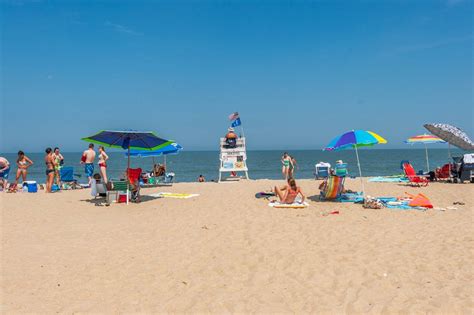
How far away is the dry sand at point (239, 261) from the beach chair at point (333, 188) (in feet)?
5.05

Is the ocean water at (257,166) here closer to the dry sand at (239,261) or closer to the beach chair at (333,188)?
the dry sand at (239,261)

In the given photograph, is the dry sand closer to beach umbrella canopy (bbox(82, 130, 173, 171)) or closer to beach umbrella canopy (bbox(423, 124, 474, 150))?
beach umbrella canopy (bbox(82, 130, 173, 171))

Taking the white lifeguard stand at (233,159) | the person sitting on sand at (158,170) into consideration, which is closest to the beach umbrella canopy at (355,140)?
the person sitting on sand at (158,170)

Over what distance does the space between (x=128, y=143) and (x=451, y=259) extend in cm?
859

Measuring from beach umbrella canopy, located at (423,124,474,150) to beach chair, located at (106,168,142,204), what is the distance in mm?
11514

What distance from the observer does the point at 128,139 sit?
34.2ft

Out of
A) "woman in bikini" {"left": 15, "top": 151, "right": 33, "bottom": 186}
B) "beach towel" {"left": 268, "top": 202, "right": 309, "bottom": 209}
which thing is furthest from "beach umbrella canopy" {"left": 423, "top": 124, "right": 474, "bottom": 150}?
"woman in bikini" {"left": 15, "top": 151, "right": 33, "bottom": 186}

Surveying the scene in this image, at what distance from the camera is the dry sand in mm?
3578

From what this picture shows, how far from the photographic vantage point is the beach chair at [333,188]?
984cm

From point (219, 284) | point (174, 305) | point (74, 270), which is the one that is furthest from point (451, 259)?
point (74, 270)

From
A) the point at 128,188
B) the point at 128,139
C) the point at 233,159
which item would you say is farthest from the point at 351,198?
the point at 233,159

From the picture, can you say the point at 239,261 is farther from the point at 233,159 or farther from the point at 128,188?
the point at 233,159

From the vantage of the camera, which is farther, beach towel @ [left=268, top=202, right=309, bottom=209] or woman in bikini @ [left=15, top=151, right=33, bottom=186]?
woman in bikini @ [left=15, top=151, right=33, bottom=186]

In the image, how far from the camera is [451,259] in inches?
187
